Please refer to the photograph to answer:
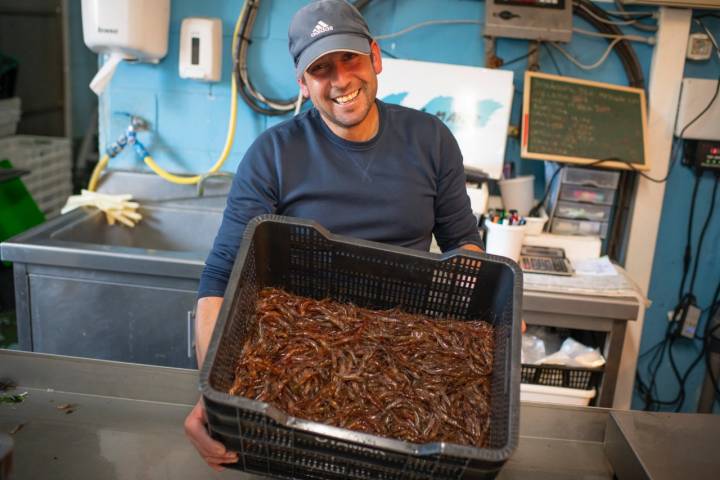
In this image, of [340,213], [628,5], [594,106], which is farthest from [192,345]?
[628,5]

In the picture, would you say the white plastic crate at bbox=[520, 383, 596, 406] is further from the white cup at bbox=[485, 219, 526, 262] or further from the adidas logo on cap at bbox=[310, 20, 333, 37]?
the adidas logo on cap at bbox=[310, 20, 333, 37]

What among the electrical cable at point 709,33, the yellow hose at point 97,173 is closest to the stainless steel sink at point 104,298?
the yellow hose at point 97,173

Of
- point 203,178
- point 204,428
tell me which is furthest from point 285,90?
point 204,428

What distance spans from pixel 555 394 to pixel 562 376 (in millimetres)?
81

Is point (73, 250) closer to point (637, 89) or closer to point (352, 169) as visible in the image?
point (352, 169)

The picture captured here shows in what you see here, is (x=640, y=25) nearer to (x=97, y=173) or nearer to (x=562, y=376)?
(x=562, y=376)

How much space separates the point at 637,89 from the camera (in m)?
2.79

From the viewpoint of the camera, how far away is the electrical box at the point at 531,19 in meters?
2.72

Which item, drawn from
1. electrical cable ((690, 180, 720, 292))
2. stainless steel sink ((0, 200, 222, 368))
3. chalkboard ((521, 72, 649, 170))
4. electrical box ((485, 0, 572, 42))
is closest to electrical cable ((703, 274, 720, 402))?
electrical cable ((690, 180, 720, 292))

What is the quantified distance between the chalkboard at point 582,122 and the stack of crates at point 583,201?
3.3 inches

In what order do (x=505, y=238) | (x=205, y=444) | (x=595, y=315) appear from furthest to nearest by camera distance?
1. (x=505, y=238)
2. (x=595, y=315)
3. (x=205, y=444)

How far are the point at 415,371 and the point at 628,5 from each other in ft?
7.40

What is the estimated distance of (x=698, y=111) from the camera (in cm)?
280

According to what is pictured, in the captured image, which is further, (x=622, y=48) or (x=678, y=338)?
(x=678, y=338)
